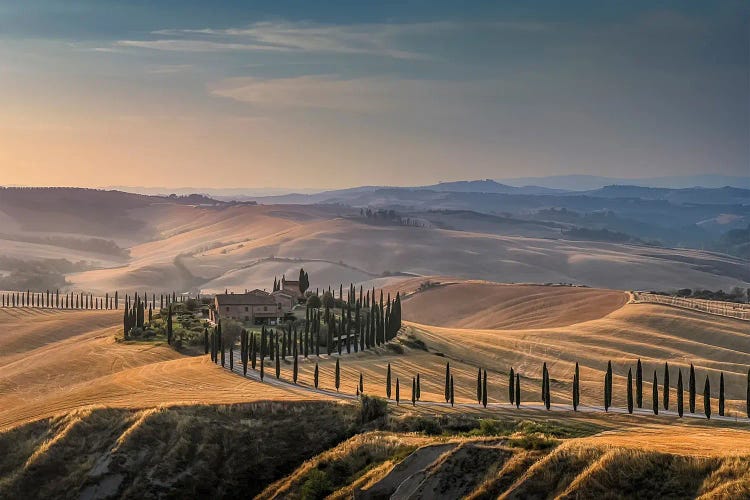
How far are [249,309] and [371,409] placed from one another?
204ft

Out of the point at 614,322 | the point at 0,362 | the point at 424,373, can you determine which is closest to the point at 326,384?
the point at 424,373

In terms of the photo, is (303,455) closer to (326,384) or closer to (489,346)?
(326,384)

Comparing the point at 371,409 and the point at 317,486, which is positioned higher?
the point at 371,409

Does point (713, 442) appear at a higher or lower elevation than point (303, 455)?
higher

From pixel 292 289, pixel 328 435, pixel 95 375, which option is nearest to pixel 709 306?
pixel 292 289

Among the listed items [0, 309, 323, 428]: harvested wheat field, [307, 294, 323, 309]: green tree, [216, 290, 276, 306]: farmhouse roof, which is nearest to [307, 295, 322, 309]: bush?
[307, 294, 323, 309]: green tree

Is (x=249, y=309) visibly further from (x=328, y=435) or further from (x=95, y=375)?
(x=328, y=435)

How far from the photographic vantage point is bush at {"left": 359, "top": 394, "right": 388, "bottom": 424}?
57844mm

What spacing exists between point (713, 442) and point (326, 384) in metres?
37.8

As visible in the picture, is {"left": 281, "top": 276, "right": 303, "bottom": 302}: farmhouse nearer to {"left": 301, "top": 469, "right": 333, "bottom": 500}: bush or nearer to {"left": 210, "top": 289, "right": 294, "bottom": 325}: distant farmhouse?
{"left": 210, "top": 289, "right": 294, "bottom": 325}: distant farmhouse

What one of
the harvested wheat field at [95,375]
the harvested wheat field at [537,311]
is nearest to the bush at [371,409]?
the harvested wheat field at [95,375]

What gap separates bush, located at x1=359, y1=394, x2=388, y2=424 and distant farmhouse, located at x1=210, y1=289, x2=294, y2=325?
193 ft

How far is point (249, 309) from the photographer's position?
118 m

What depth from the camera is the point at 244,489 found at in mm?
54406
